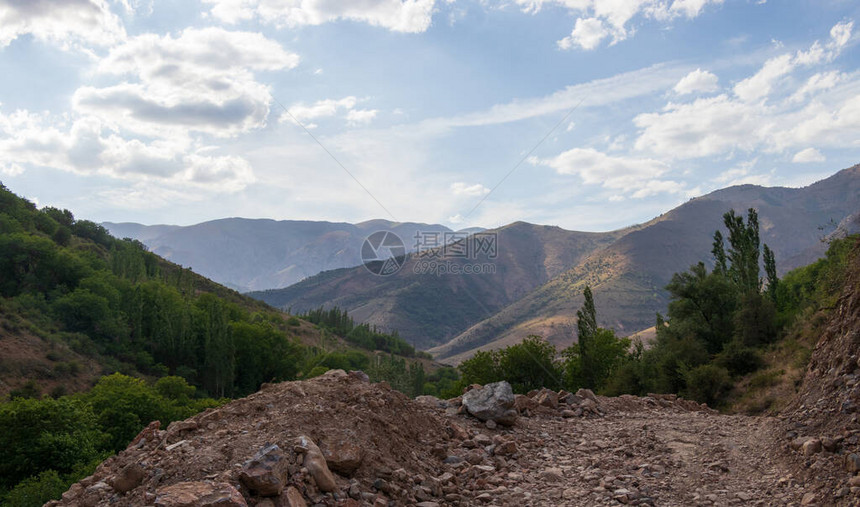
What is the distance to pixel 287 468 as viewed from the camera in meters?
6.34

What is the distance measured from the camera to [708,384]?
21438 millimetres

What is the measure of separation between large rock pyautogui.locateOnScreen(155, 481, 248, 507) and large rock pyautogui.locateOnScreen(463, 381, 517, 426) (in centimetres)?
649

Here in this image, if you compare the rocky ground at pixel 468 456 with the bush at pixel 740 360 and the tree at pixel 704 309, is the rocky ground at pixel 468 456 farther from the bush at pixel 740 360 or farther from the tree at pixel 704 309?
the tree at pixel 704 309

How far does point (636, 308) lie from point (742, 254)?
114 meters

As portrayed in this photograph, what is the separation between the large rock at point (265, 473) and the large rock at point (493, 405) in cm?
580

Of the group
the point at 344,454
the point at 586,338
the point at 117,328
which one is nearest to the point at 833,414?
the point at 344,454

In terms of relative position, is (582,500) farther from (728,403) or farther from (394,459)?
(728,403)

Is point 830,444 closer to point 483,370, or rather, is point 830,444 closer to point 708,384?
point 708,384

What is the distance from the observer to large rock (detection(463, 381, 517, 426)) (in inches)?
430

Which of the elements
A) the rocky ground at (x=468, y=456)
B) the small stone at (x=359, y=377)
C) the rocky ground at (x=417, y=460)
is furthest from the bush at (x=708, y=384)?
the small stone at (x=359, y=377)

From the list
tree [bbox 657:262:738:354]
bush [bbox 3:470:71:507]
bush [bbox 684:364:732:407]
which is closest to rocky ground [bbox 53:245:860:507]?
bush [bbox 684:364:732:407]

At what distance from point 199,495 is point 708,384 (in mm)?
22300

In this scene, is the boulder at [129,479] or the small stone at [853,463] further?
the boulder at [129,479]

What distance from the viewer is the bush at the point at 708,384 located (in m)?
21.0
